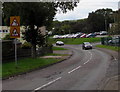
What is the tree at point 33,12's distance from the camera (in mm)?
32688

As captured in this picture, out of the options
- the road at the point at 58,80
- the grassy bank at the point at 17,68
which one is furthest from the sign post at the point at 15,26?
the road at the point at 58,80

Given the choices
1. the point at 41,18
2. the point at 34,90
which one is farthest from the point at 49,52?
the point at 34,90

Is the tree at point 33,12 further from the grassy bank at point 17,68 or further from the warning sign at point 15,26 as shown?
the warning sign at point 15,26

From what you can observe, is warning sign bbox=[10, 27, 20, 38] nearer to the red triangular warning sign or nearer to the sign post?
the sign post

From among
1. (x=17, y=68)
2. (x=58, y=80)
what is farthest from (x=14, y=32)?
(x=58, y=80)

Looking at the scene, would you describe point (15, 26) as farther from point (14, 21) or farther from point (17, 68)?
point (17, 68)

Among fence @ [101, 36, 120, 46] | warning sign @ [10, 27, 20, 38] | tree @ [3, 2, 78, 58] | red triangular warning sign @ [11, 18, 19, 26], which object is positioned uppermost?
tree @ [3, 2, 78, 58]

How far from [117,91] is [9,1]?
22140 millimetres

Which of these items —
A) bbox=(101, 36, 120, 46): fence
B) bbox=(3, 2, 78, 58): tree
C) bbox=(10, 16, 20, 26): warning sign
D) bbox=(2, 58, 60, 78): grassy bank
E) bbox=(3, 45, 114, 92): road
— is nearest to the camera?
bbox=(3, 45, 114, 92): road

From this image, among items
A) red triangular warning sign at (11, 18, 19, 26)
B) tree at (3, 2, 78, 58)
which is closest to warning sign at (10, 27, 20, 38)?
red triangular warning sign at (11, 18, 19, 26)

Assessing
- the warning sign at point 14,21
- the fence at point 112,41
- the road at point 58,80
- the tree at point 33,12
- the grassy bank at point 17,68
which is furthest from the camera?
the fence at point 112,41

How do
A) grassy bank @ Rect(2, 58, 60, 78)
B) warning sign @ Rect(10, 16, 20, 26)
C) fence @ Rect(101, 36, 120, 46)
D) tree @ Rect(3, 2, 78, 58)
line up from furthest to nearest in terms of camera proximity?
1. fence @ Rect(101, 36, 120, 46)
2. tree @ Rect(3, 2, 78, 58)
3. warning sign @ Rect(10, 16, 20, 26)
4. grassy bank @ Rect(2, 58, 60, 78)

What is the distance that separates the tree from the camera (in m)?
32.7

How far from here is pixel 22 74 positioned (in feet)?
69.7
